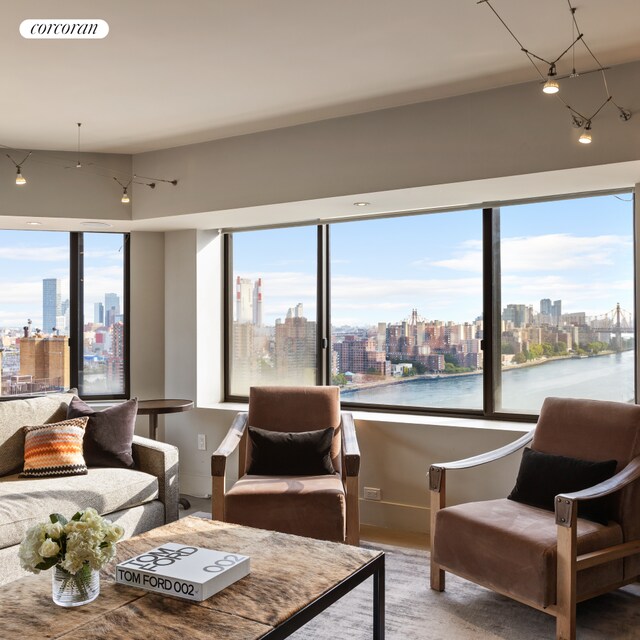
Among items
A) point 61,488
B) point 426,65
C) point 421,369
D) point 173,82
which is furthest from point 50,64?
point 421,369

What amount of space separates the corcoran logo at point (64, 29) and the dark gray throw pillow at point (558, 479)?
273cm

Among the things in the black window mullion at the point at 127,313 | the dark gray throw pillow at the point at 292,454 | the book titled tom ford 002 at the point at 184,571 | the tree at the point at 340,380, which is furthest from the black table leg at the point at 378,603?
the black window mullion at the point at 127,313

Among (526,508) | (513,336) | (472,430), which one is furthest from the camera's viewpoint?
(513,336)

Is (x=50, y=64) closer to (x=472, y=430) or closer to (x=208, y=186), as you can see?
(x=208, y=186)

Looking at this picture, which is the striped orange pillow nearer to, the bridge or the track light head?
the bridge

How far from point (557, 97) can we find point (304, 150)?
1500 mm

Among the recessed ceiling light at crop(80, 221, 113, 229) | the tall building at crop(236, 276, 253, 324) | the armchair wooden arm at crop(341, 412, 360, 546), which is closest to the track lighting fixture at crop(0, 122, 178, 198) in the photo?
the recessed ceiling light at crop(80, 221, 113, 229)

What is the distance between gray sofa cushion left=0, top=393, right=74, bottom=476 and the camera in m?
3.62

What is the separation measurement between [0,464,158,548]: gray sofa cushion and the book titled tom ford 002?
1118mm

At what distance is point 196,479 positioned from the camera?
4875 mm

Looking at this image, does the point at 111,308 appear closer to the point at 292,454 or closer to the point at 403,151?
the point at 292,454

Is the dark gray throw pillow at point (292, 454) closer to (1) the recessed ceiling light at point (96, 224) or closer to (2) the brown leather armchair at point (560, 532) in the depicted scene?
(2) the brown leather armchair at point (560, 532)

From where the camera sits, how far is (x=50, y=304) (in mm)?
5043

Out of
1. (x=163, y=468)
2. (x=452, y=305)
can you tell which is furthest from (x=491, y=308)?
(x=163, y=468)
